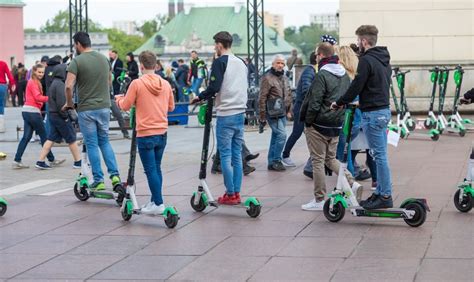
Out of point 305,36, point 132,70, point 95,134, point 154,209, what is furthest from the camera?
point 305,36

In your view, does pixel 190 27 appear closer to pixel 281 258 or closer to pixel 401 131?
pixel 401 131

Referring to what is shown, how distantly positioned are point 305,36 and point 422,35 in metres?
147

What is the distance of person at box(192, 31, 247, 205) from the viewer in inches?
428

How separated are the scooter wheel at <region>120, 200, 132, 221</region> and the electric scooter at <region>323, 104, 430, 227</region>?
6.18ft

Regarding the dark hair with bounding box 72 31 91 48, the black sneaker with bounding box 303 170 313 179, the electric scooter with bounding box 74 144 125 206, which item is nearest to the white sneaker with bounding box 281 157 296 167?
the black sneaker with bounding box 303 170 313 179

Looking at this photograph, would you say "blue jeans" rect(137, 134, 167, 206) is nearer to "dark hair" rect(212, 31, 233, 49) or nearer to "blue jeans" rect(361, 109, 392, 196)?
"dark hair" rect(212, 31, 233, 49)

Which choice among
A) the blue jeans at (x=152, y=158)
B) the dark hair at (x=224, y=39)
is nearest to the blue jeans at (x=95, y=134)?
the blue jeans at (x=152, y=158)

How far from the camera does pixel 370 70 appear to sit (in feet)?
33.1

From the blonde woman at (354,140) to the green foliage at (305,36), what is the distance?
13221cm

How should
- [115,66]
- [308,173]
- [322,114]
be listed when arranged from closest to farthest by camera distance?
[322,114] < [308,173] < [115,66]

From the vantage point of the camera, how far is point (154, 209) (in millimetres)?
10430

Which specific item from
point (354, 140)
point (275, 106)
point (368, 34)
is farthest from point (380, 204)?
point (275, 106)

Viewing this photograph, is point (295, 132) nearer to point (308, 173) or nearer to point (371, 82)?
point (308, 173)

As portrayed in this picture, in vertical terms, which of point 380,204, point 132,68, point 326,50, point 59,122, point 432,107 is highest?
point 326,50
